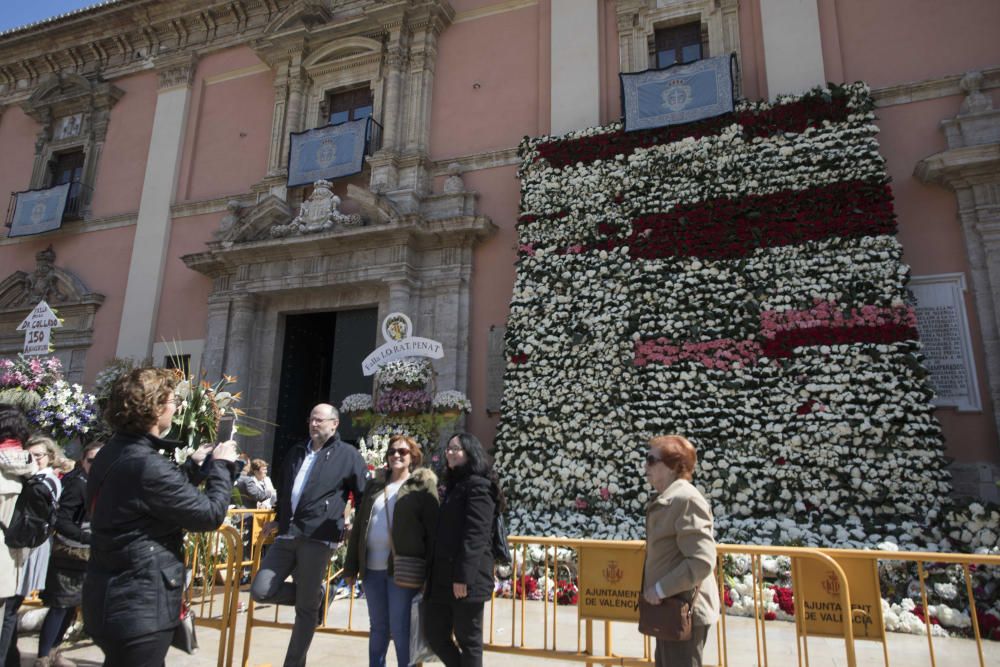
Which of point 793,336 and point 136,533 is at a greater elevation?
point 793,336

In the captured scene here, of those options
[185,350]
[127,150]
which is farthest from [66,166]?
[185,350]

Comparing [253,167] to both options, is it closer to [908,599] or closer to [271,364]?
[271,364]

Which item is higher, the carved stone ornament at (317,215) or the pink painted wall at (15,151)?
the pink painted wall at (15,151)

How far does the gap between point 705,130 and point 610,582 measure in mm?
7397

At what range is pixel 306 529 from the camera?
3934mm

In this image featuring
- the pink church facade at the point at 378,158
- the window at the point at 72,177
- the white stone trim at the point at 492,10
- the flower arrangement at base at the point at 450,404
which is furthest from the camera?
the window at the point at 72,177

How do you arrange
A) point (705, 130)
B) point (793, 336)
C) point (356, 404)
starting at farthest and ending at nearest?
1. point (356, 404)
2. point (705, 130)
3. point (793, 336)

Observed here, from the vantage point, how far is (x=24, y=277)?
14.1 metres

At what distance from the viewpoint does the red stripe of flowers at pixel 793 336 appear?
7.72 m

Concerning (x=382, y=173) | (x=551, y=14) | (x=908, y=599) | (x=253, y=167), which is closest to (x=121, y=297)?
(x=253, y=167)

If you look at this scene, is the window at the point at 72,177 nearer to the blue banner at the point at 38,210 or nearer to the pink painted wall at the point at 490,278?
the blue banner at the point at 38,210

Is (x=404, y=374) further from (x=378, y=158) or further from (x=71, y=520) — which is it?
(x=71, y=520)

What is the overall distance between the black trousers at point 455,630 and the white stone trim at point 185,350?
9510mm

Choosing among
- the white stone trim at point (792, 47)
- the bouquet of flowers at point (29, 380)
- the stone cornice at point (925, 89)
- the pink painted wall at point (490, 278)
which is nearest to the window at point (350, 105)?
the pink painted wall at point (490, 278)
